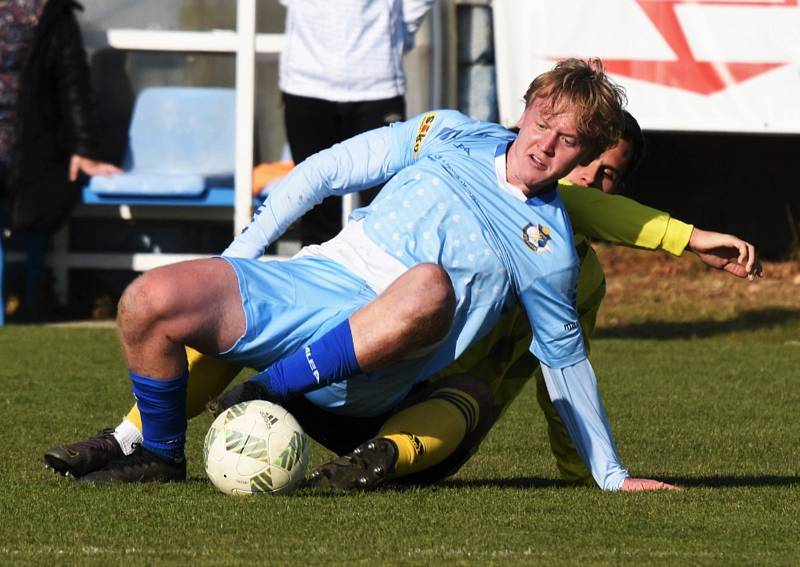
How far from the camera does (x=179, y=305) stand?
437cm

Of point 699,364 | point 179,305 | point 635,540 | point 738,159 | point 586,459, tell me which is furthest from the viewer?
point 738,159

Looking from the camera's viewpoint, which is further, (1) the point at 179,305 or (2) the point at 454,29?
(2) the point at 454,29

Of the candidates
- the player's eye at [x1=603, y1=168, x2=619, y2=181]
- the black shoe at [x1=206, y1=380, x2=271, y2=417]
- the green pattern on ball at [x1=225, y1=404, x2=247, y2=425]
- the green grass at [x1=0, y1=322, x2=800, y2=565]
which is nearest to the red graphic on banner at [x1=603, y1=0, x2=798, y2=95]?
the green grass at [x1=0, y1=322, x2=800, y2=565]

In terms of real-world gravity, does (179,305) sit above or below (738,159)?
above

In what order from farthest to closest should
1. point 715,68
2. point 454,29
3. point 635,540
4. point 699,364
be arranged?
1. point 454,29
2. point 715,68
3. point 699,364
4. point 635,540

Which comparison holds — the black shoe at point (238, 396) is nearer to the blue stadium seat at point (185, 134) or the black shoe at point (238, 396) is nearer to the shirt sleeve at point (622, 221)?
the shirt sleeve at point (622, 221)

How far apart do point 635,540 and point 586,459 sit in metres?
0.81

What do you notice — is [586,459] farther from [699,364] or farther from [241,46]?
[241,46]

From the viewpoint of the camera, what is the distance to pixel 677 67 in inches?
384

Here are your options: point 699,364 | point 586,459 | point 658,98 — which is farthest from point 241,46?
point 586,459

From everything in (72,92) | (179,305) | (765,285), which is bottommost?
(765,285)

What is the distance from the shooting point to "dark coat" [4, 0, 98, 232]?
9867 mm

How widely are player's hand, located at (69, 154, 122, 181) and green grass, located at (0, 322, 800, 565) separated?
3267 mm

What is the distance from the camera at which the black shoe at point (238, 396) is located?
4641 millimetres
